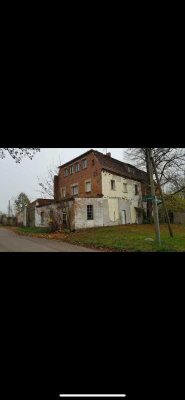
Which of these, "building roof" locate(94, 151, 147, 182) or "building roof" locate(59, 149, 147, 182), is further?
"building roof" locate(94, 151, 147, 182)

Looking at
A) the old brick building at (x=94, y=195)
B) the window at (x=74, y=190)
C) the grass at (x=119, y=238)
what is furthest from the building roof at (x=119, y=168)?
the grass at (x=119, y=238)

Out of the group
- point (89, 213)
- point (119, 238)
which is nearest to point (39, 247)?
point (119, 238)

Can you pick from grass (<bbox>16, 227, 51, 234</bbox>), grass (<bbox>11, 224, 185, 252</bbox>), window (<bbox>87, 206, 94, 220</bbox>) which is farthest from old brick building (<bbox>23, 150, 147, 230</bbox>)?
grass (<bbox>11, 224, 185, 252</bbox>)

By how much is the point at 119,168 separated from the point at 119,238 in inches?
145

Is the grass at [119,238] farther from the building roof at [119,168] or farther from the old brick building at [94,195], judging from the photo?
the building roof at [119,168]

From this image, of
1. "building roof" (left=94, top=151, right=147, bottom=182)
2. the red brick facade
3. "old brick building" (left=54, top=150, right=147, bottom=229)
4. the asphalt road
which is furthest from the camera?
"building roof" (left=94, top=151, right=147, bottom=182)

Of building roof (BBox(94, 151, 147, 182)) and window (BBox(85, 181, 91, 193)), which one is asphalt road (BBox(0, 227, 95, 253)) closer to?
window (BBox(85, 181, 91, 193))

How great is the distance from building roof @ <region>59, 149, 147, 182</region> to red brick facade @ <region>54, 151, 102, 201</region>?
149 millimetres

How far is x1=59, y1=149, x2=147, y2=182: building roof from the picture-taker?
8.76 m
